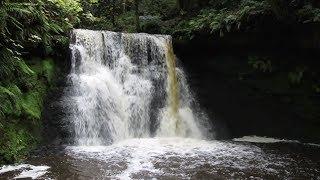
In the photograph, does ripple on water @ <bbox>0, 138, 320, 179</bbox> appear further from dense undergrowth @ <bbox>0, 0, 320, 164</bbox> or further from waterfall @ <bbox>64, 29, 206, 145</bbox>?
dense undergrowth @ <bbox>0, 0, 320, 164</bbox>

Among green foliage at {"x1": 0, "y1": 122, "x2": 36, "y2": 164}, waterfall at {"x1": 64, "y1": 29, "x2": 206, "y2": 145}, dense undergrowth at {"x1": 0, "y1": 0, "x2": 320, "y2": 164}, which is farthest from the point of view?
waterfall at {"x1": 64, "y1": 29, "x2": 206, "y2": 145}

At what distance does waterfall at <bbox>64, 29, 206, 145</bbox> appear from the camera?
40.4ft

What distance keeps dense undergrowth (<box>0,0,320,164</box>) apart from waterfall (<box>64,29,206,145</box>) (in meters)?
0.83

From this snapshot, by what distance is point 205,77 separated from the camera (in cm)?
1499

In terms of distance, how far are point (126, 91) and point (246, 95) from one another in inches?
168

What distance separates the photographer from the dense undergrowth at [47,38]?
33.0ft

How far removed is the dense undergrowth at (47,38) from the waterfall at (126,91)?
0.83 meters

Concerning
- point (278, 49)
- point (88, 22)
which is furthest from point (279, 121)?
point (88, 22)

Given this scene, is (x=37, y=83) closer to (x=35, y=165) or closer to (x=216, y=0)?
(x=35, y=165)

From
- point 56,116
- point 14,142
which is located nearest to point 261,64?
point 56,116

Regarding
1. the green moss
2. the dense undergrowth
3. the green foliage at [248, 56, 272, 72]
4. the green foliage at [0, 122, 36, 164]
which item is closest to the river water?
the green foliage at [0, 122, 36, 164]

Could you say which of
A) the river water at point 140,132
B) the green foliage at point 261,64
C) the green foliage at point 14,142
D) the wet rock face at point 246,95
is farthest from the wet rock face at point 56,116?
the green foliage at point 261,64

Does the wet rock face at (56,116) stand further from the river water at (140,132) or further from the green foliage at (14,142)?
the green foliage at (14,142)

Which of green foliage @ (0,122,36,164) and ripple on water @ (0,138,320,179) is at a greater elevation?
green foliage @ (0,122,36,164)
